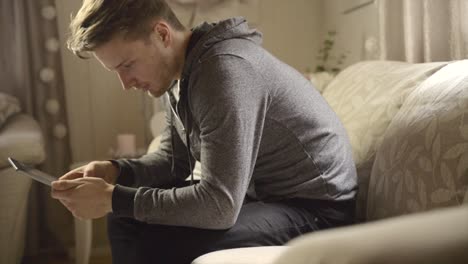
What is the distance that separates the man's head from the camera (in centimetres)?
110

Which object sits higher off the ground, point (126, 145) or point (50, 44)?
point (50, 44)

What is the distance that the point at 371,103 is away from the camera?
53.0 inches

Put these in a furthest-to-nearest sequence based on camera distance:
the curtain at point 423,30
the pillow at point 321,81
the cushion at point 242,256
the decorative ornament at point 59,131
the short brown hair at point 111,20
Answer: the decorative ornament at point 59,131 < the pillow at point 321,81 < the curtain at point 423,30 < the short brown hair at point 111,20 < the cushion at point 242,256

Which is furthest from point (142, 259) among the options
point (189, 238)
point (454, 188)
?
point (454, 188)

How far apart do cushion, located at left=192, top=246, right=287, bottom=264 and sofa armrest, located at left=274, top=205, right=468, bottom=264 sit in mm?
505

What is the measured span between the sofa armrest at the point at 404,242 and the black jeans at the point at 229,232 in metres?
0.66

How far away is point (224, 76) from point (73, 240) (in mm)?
2075

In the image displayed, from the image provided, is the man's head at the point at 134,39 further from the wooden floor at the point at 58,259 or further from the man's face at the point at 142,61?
the wooden floor at the point at 58,259

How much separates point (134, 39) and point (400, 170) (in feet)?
1.95


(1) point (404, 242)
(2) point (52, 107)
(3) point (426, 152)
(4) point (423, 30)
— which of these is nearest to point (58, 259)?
(2) point (52, 107)

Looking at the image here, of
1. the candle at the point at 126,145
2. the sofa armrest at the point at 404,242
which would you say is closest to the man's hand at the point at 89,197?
the sofa armrest at the point at 404,242

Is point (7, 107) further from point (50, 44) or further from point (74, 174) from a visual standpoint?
point (74, 174)

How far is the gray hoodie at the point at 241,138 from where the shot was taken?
0.98 metres

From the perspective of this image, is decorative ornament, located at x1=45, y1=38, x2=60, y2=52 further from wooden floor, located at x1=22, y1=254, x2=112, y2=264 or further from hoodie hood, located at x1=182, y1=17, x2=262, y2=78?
hoodie hood, located at x1=182, y1=17, x2=262, y2=78
